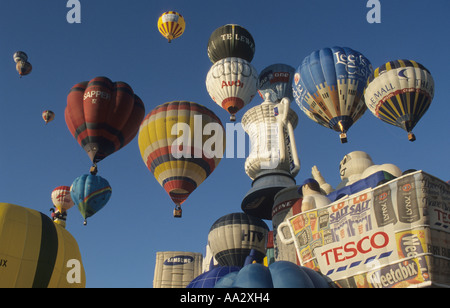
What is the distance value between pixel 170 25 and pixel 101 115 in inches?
451

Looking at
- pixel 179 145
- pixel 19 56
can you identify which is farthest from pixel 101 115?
pixel 19 56

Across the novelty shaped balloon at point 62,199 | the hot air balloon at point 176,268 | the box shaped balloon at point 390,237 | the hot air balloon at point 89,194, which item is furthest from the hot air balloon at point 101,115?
the hot air balloon at point 176,268

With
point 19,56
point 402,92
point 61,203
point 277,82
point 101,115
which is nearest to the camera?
point 402,92

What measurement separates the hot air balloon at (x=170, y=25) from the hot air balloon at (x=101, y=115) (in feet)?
30.5

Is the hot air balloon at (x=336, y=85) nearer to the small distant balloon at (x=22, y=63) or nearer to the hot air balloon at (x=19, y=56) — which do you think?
the small distant balloon at (x=22, y=63)

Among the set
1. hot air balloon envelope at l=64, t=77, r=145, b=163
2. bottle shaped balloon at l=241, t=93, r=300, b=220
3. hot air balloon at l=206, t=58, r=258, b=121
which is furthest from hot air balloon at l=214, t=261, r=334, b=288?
hot air balloon at l=206, t=58, r=258, b=121

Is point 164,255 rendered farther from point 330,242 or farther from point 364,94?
point 330,242

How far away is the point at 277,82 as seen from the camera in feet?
84.2

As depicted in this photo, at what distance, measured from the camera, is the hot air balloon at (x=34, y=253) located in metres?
10.2

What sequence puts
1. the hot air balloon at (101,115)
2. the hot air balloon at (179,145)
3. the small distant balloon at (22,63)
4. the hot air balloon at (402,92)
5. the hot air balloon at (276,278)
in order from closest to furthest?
the hot air balloon at (276,278)
the hot air balloon at (402,92)
the hot air balloon at (101,115)
the hot air balloon at (179,145)
the small distant balloon at (22,63)

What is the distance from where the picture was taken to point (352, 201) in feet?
26.5

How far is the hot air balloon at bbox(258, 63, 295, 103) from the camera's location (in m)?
25.5

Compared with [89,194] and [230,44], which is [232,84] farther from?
[89,194]
